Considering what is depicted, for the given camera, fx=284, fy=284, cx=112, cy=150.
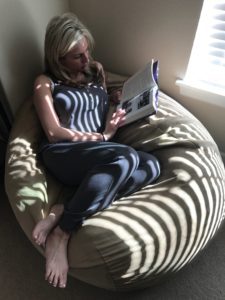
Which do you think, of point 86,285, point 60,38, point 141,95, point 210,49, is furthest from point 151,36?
point 86,285

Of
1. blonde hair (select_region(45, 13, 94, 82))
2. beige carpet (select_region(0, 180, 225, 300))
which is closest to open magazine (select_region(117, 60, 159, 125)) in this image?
blonde hair (select_region(45, 13, 94, 82))

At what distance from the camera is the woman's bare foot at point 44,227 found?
1064 mm

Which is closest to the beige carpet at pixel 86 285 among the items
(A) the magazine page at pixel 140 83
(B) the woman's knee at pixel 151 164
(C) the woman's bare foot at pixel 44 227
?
(C) the woman's bare foot at pixel 44 227

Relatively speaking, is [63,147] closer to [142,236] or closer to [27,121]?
[27,121]

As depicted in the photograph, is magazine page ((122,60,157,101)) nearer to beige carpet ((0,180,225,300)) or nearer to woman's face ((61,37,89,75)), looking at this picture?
woman's face ((61,37,89,75))

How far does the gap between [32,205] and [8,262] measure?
0.43 m

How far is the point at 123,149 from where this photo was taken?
118 cm

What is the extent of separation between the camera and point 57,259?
1041 mm

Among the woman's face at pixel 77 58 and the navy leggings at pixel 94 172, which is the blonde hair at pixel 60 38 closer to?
the woman's face at pixel 77 58

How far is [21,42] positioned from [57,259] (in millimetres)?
1039

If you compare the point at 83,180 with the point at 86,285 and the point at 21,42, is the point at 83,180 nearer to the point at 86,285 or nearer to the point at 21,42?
the point at 86,285

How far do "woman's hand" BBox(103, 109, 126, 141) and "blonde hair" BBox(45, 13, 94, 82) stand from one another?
307mm

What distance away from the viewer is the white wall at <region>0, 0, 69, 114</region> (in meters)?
1.32

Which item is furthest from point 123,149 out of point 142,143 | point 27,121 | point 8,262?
point 8,262
